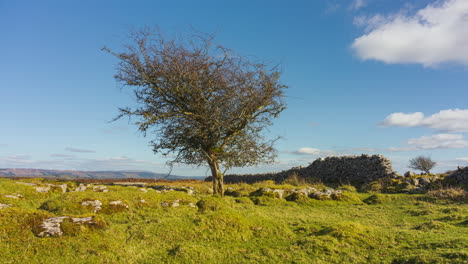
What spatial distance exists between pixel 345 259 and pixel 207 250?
3.38 metres

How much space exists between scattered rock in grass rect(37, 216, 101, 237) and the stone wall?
26.4 meters

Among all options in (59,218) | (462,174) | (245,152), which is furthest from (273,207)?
(462,174)

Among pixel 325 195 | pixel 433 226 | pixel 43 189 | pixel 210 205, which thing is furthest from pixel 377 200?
pixel 43 189

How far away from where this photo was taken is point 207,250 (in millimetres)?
7562

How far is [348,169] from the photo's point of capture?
32750 mm

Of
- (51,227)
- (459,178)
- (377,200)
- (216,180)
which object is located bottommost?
(51,227)

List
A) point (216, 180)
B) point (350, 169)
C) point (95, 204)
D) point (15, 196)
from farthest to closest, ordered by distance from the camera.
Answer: point (350, 169) → point (216, 180) → point (15, 196) → point (95, 204)

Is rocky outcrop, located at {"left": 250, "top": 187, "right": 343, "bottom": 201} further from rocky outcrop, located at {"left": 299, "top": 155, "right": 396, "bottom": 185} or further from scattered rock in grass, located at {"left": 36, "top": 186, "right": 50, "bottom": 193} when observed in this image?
rocky outcrop, located at {"left": 299, "top": 155, "right": 396, "bottom": 185}

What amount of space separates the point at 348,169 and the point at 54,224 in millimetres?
30602

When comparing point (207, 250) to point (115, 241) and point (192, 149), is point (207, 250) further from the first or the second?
point (192, 149)

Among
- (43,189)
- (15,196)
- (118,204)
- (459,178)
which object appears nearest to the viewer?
(118,204)

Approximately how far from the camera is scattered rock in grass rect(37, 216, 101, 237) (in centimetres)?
726

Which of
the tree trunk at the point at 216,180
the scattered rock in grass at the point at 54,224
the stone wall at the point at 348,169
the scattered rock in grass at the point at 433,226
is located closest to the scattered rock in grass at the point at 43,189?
→ the scattered rock in grass at the point at 54,224

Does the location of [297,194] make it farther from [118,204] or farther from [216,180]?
[118,204]
